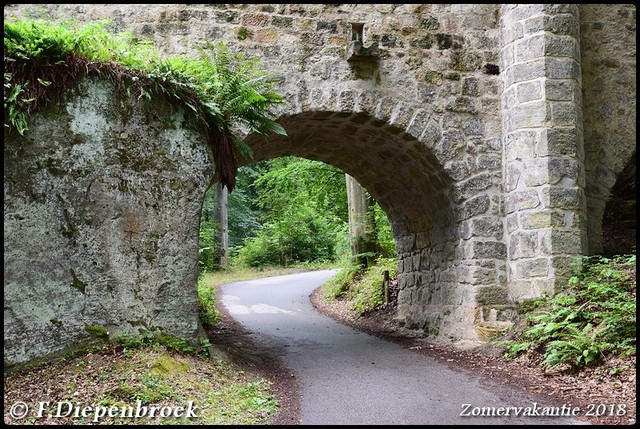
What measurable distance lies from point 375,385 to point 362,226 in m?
8.58

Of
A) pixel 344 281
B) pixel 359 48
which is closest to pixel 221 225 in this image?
pixel 344 281

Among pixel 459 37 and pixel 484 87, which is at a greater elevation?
pixel 459 37

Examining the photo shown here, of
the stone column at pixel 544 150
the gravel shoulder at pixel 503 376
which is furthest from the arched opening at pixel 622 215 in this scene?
the gravel shoulder at pixel 503 376

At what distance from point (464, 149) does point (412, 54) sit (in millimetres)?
1427

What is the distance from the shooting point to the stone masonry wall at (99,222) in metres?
4.70

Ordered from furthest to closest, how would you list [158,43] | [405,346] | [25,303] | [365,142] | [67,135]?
1. [365,142]
2. [405,346]
3. [158,43]
4. [67,135]
5. [25,303]

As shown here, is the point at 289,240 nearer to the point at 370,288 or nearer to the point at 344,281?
the point at 344,281

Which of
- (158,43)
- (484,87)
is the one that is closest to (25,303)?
(158,43)

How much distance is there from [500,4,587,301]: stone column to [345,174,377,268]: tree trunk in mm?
6279

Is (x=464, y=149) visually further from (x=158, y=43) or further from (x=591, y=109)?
(x=158, y=43)

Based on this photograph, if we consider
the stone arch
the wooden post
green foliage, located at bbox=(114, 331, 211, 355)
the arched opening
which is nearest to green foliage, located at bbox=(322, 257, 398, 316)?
the wooden post

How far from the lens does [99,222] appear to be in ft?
16.5

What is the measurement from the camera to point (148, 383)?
442cm

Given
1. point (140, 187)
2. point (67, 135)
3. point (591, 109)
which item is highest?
point (591, 109)
